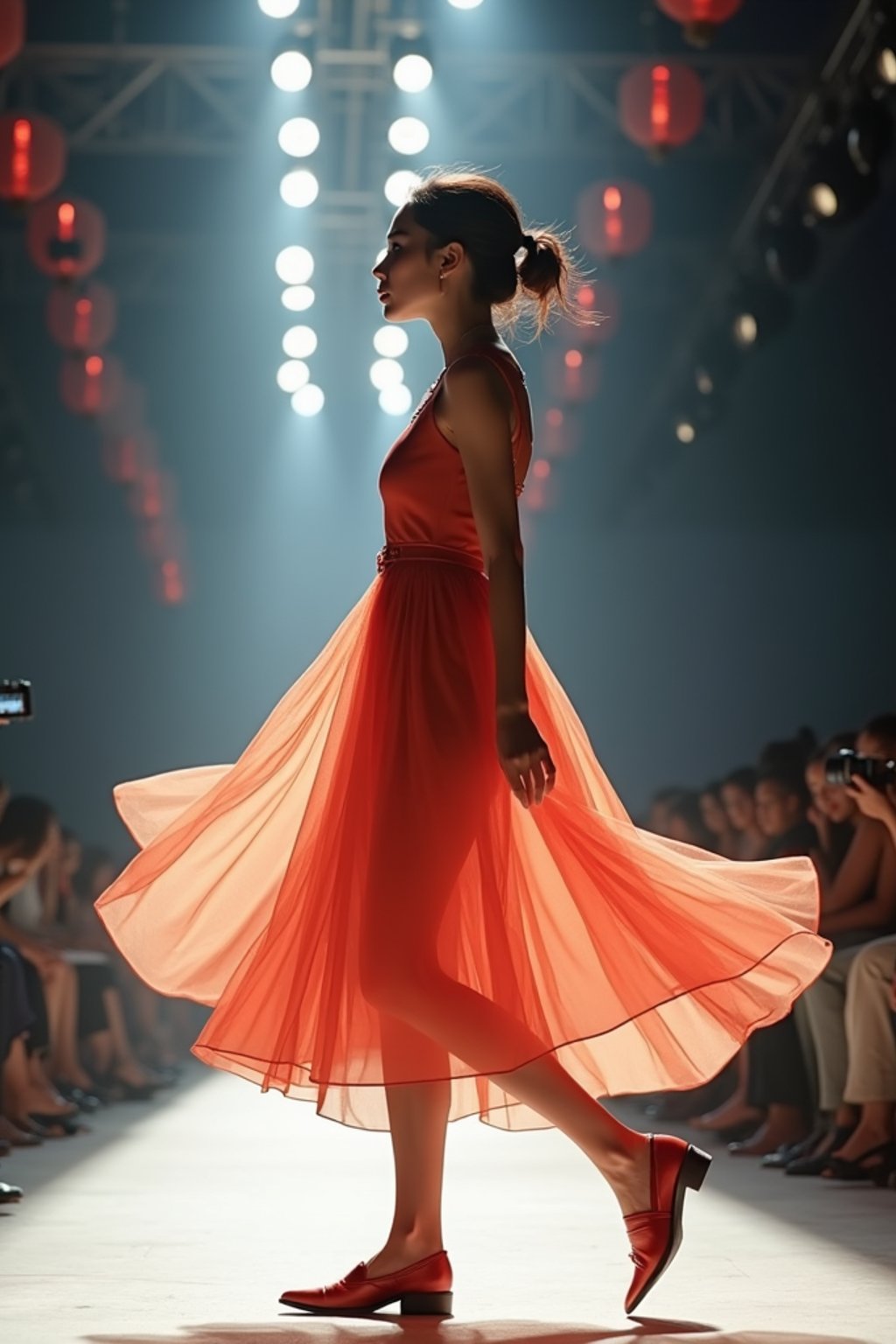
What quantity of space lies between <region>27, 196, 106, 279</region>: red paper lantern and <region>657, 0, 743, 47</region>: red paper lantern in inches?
103

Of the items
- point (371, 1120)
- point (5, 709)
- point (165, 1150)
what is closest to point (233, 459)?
point (165, 1150)

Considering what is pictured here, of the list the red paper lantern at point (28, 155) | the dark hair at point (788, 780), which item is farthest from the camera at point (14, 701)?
the red paper lantern at point (28, 155)

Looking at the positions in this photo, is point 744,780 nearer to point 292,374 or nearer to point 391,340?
point 391,340

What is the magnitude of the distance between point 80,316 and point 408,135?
156 centimetres

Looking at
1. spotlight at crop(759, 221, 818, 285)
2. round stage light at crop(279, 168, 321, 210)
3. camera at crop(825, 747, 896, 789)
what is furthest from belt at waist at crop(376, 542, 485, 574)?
round stage light at crop(279, 168, 321, 210)

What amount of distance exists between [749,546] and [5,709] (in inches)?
344

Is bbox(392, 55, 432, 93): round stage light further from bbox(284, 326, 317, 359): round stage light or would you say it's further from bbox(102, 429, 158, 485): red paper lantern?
bbox(102, 429, 158, 485): red paper lantern

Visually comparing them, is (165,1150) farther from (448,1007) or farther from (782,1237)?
(448,1007)

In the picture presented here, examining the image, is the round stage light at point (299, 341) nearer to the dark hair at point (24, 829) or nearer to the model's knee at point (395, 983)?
the dark hair at point (24, 829)

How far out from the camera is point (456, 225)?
230 centimetres

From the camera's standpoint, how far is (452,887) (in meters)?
2.15

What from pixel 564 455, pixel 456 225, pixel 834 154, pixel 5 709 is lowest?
pixel 5 709

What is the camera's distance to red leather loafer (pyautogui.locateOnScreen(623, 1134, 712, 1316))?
2076mm

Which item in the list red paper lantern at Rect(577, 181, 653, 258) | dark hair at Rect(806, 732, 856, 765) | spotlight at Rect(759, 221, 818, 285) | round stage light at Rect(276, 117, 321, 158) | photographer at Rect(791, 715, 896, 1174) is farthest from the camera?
round stage light at Rect(276, 117, 321, 158)
